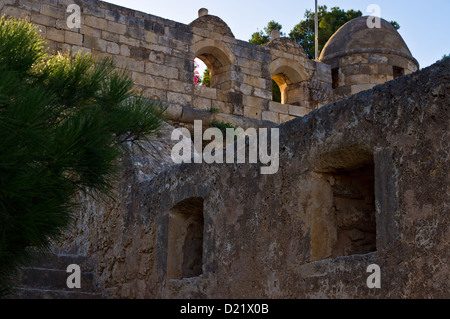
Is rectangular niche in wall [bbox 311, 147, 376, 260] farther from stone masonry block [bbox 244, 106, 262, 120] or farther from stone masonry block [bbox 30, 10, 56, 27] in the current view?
stone masonry block [bbox 244, 106, 262, 120]

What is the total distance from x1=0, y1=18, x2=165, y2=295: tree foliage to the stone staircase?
6.76 feet

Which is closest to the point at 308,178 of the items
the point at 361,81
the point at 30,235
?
the point at 30,235

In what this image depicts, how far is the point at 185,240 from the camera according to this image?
6227 mm

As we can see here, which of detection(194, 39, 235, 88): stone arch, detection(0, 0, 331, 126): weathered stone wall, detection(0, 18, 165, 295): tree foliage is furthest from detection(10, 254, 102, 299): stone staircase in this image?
detection(194, 39, 235, 88): stone arch

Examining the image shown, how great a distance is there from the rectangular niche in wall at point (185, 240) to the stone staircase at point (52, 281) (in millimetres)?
1109

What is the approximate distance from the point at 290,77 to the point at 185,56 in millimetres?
→ 2403

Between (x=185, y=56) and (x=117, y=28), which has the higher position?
(x=117, y=28)

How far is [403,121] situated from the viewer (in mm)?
3881

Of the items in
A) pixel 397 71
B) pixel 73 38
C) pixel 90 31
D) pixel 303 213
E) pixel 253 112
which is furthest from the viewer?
pixel 397 71

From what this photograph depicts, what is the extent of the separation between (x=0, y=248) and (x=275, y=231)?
1938 millimetres

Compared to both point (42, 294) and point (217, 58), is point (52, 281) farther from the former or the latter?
point (217, 58)

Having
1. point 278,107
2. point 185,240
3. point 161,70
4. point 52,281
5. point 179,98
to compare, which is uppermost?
point 161,70

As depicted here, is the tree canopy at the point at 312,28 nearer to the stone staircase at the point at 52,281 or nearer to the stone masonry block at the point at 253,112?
the stone masonry block at the point at 253,112

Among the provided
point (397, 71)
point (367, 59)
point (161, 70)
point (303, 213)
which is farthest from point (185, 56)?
point (303, 213)
